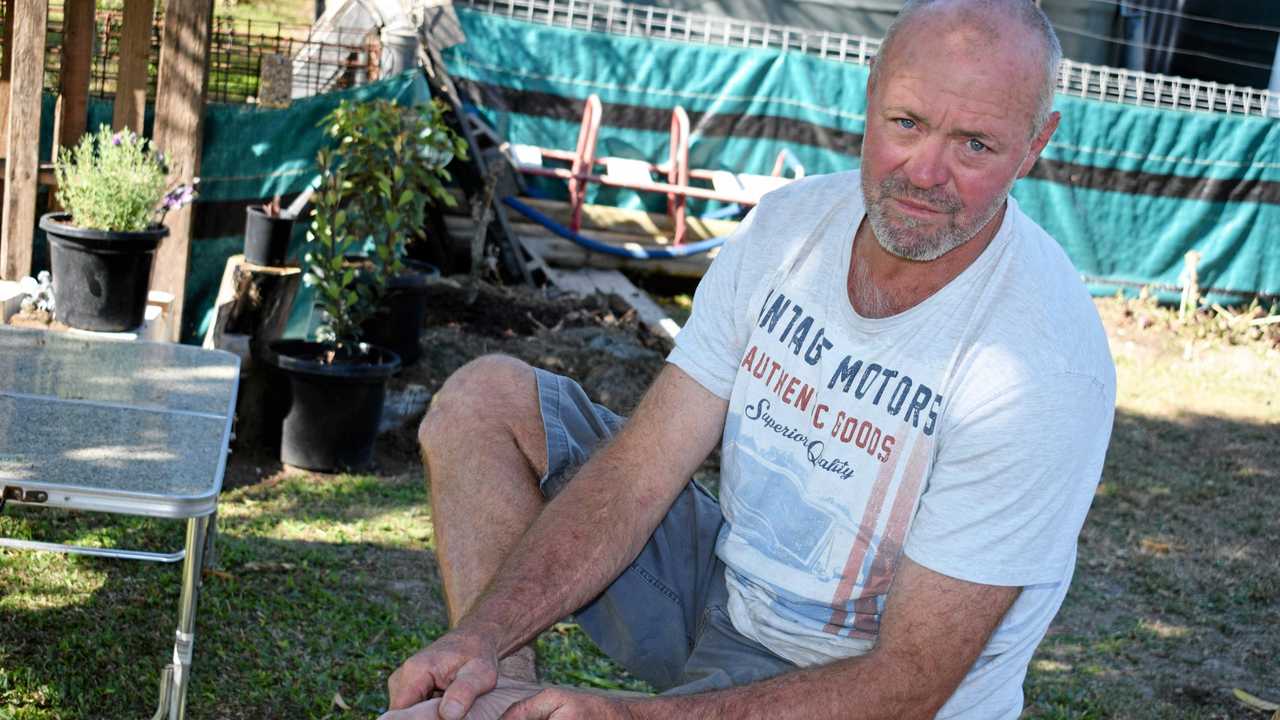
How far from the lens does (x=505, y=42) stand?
28.2 feet

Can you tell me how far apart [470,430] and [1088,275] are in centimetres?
796

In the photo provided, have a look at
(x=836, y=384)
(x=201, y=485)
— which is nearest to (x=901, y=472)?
(x=836, y=384)

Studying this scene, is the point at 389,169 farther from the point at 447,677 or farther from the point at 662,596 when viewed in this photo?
the point at 447,677

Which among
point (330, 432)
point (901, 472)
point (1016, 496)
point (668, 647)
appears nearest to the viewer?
point (1016, 496)

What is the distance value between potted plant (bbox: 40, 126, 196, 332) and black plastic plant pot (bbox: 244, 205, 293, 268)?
0.95 metres

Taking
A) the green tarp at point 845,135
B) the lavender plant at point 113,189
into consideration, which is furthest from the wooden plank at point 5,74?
the green tarp at point 845,135

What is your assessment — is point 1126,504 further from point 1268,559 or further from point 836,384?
point 836,384

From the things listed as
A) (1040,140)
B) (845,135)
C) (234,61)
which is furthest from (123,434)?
(845,135)

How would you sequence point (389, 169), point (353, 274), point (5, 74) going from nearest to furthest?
point (5, 74), point (353, 274), point (389, 169)

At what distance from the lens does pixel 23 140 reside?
451 centimetres

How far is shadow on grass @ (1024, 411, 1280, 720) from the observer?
383 cm

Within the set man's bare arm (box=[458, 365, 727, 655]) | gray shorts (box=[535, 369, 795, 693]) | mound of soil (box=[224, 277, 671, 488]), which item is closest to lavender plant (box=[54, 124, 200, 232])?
mound of soil (box=[224, 277, 671, 488])

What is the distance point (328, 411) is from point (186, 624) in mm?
2424

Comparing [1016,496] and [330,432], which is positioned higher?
[1016,496]
